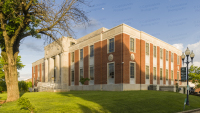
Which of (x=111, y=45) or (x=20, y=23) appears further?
(x=111, y=45)

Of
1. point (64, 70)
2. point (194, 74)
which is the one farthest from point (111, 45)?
point (194, 74)

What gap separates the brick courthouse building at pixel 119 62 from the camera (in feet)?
88.6

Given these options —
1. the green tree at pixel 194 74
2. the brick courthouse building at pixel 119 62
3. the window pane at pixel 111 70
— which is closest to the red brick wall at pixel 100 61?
the brick courthouse building at pixel 119 62

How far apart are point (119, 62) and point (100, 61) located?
16.6 feet

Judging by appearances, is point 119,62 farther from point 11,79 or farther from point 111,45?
point 11,79

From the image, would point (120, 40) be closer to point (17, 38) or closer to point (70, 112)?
point (17, 38)

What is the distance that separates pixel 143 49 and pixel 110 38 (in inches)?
281

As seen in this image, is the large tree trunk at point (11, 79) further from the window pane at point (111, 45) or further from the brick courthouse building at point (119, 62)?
the window pane at point (111, 45)

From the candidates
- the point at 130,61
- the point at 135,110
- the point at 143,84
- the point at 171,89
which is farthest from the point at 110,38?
the point at 135,110

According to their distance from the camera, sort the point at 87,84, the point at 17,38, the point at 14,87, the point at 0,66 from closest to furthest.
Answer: the point at 14,87, the point at 17,38, the point at 87,84, the point at 0,66

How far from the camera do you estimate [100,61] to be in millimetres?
30547

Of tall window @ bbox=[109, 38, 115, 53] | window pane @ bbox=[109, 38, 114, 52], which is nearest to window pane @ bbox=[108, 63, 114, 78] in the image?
tall window @ bbox=[109, 38, 115, 53]

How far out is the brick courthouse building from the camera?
1064 inches

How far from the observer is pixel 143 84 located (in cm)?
2975
